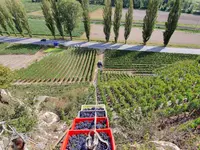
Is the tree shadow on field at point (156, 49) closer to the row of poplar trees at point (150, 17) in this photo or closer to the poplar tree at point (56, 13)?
the row of poplar trees at point (150, 17)

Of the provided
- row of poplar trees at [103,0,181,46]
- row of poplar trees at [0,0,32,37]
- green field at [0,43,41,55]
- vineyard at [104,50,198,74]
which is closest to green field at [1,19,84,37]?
row of poplar trees at [0,0,32,37]

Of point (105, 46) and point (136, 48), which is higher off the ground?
point (105, 46)

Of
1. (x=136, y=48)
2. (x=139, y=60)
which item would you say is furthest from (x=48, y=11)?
(x=139, y=60)

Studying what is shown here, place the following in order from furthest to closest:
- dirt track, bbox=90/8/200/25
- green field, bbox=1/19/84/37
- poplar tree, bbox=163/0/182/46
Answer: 1. dirt track, bbox=90/8/200/25
2. green field, bbox=1/19/84/37
3. poplar tree, bbox=163/0/182/46

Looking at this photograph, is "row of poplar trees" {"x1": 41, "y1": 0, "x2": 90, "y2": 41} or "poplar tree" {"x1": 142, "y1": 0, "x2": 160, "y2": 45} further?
"row of poplar trees" {"x1": 41, "y1": 0, "x2": 90, "y2": 41}

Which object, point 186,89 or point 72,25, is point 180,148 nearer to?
point 186,89

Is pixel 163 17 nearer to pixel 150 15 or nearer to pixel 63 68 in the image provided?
pixel 150 15

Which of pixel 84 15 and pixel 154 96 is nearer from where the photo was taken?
pixel 154 96

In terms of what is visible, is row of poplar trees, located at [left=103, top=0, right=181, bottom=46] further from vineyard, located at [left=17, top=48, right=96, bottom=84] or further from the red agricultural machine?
the red agricultural machine
